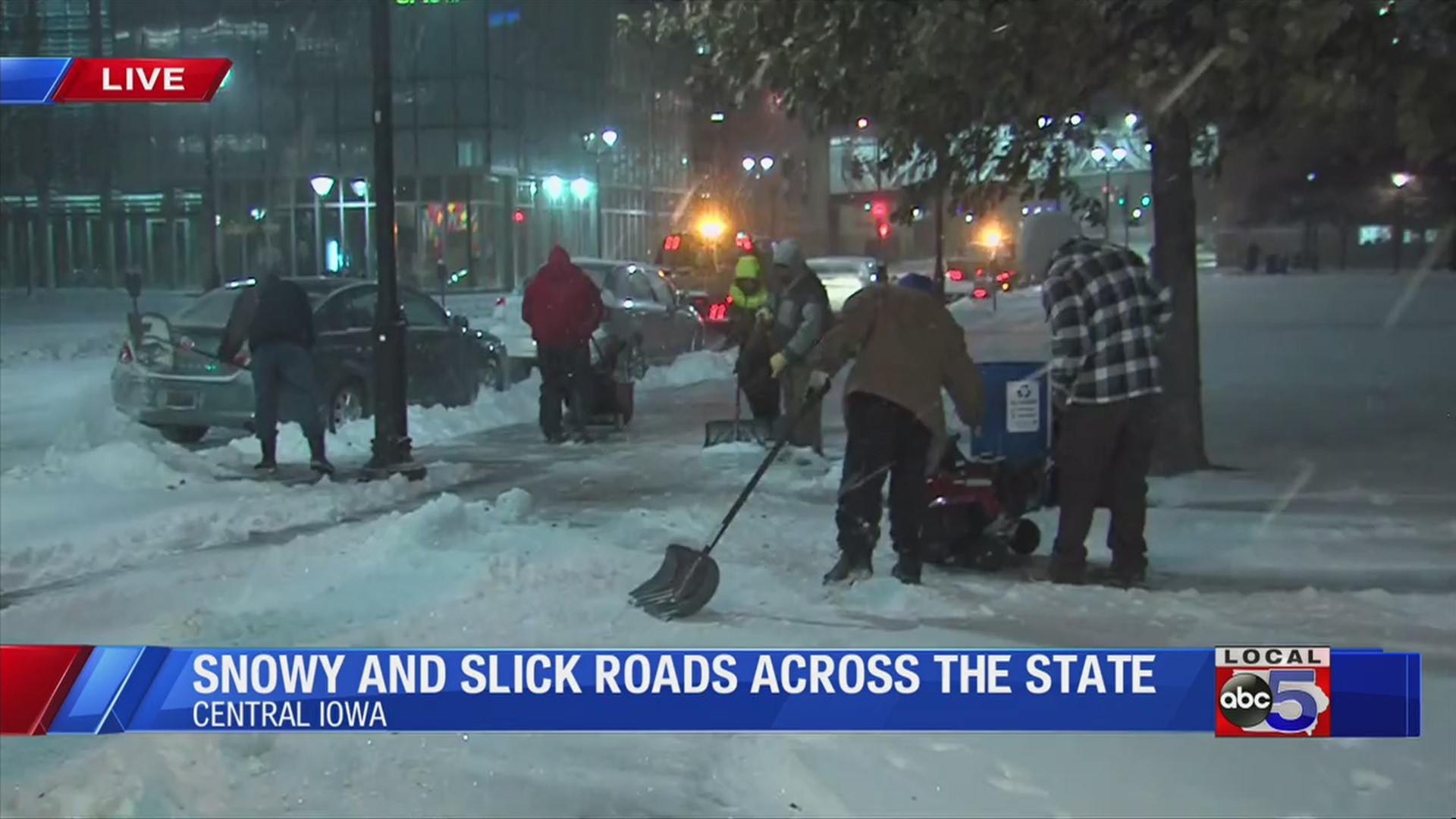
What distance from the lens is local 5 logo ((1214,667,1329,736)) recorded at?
3.32 m

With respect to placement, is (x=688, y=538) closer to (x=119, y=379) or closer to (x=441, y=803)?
(x=441, y=803)

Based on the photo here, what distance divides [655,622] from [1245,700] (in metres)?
3.42

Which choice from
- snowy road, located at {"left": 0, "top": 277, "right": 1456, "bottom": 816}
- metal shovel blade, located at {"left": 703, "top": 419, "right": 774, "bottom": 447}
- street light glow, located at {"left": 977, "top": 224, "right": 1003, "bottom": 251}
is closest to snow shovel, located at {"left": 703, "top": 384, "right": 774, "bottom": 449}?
metal shovel blade, located at {"left": 703, "top": 419, "right": 774, "bottom": 447}

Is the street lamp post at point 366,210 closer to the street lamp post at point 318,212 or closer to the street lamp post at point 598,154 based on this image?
the street lamp post at point 318,212

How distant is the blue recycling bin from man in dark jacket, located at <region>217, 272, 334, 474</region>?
5.35m

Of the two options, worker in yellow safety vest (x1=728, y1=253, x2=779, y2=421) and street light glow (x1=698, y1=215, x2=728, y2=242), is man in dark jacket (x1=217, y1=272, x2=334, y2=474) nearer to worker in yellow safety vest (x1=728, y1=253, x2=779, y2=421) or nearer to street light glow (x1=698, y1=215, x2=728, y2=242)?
worker in yellow safety vest (x1=728, y1=253, x2=779, y2=421)

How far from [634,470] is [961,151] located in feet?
11.3

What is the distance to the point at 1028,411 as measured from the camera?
784 cm

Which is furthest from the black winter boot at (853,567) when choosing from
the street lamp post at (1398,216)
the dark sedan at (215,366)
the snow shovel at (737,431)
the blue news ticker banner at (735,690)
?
the street lamp post at (1398,216)

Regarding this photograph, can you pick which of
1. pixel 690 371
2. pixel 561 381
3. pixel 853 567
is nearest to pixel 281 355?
pixel 561 381

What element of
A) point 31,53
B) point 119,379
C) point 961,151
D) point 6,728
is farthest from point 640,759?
point 119,379

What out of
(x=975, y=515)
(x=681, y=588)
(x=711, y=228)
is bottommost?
(x=681, y=588)

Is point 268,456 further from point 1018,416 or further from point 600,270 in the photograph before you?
point 600,270

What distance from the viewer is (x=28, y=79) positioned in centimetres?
356
